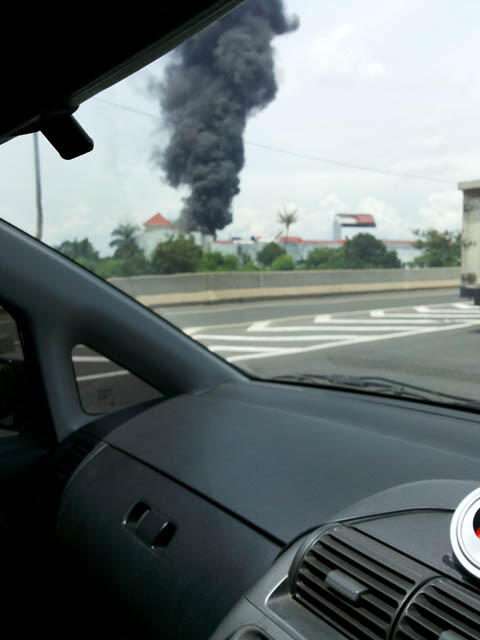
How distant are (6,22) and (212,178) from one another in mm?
2419

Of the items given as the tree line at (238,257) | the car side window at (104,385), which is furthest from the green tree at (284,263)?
the car side window at (104,385)

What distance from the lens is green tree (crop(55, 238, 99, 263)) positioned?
10.2 ft

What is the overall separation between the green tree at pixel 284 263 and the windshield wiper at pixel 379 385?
0.90m

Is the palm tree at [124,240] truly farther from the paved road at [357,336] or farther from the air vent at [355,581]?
the air vent at [355,581]

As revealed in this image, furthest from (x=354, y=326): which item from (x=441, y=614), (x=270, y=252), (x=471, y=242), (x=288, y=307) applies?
(x=441, y=614)

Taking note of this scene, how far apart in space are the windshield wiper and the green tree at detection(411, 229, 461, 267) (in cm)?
62

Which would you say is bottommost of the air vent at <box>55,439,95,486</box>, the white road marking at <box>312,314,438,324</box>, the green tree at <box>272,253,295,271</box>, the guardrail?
the air vent at <box>55,439,95,486</box>

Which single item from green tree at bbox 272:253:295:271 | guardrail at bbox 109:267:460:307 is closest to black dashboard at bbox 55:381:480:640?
guardrail at bbox 109:267:460:307

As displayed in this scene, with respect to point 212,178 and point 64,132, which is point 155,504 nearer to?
point 64,132

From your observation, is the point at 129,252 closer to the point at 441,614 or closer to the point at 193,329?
the point at 193,329

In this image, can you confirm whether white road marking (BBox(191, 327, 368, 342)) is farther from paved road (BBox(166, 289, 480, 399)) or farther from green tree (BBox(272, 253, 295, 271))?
green tree (BBox(272, 253, 295, 271))

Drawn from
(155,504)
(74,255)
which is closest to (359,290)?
(74,255)

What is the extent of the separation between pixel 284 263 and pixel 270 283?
646mm

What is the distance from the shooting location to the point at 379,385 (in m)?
2.62
